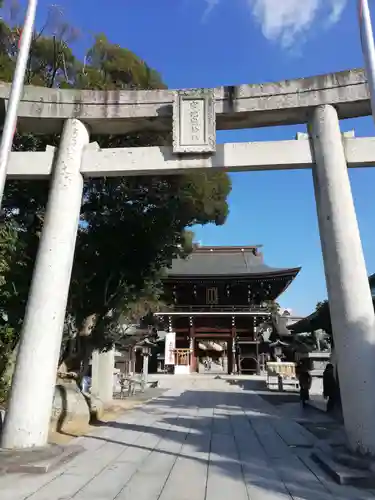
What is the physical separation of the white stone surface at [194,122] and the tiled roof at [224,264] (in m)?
22.8

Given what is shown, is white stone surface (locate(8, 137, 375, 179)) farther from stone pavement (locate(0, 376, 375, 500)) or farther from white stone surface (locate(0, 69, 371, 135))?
stone pavement (locate(0, 376, 375, 500))

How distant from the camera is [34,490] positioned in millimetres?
3859

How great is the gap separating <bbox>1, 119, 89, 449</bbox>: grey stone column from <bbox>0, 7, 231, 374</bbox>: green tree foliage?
257 centimetres

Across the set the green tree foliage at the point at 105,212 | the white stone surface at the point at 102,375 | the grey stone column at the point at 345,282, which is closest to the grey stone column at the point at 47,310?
the green tree foliage at the point at 105,212

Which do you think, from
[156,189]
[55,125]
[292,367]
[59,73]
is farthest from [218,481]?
[292,367]

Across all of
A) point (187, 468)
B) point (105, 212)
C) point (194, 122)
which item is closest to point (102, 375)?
point (105, 212)

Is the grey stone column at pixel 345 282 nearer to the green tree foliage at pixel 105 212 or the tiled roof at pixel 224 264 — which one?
the green tree foliage at pixel 105 212

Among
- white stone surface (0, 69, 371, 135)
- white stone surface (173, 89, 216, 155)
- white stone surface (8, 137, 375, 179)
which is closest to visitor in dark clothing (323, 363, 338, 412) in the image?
white stone surface (8, 137, 375, 179)

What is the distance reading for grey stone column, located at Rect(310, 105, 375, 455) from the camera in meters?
4.89

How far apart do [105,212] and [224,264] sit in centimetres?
2628

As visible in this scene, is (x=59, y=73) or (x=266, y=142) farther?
(x=59, y=73)

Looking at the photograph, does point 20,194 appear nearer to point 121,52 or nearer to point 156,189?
point 156,189

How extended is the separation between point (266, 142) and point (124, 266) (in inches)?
181

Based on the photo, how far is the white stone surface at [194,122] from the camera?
6.28 m
